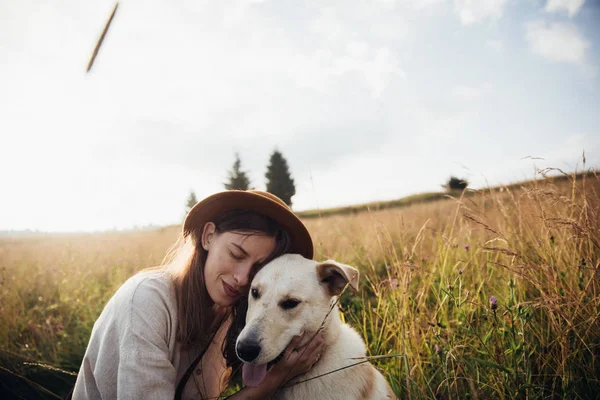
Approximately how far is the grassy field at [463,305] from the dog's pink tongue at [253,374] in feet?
2.75

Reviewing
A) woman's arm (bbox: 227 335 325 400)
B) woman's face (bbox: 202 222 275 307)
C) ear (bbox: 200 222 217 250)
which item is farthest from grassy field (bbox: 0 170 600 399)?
ear (bbox: 200 222 217 250)

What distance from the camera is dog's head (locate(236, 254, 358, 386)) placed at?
1860 millimetres

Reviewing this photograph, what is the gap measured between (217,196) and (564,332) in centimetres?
239

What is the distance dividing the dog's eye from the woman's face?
374mm

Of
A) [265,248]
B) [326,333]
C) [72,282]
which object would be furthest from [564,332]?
[72,282]

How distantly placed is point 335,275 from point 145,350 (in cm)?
130

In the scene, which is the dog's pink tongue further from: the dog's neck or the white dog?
the dog's neck

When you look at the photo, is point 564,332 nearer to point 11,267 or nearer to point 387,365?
point 387,365

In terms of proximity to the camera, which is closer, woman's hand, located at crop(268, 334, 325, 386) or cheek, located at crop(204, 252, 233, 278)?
woman's hand, located at crop(268, 334, 325, 386)

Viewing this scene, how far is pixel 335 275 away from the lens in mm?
2291

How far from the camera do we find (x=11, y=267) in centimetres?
624

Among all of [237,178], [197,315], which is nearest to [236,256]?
[197,315]

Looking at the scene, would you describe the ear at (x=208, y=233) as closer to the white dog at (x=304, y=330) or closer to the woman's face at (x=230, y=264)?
the woman's face at (x=230, y=264)

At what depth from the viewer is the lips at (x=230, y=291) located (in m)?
2.26
